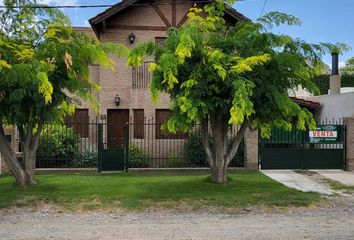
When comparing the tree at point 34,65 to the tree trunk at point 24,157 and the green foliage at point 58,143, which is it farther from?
the green foliage at point 58,143

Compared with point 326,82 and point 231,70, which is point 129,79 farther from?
point 326,82

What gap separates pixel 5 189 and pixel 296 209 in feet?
24.9

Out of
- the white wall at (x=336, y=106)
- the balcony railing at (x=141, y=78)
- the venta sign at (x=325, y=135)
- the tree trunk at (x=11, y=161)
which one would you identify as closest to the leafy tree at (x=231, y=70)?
the tree trunk at (x=11, y=161)

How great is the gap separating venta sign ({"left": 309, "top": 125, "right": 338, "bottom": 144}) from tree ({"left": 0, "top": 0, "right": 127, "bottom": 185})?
8.93 metres

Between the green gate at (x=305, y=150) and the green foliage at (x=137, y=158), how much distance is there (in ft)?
14.8

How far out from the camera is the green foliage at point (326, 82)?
35.3 meters

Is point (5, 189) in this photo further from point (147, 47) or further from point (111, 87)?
point (111, 87)

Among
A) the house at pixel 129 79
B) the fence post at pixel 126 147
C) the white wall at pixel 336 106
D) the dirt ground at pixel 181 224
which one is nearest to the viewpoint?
the dirt ground at pixel 181 224

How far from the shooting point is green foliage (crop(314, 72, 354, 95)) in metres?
35.3

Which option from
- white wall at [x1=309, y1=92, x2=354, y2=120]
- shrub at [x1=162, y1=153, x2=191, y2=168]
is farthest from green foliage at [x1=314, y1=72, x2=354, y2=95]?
shrub at [x1=162, y1=153, x2=191, y2=168]

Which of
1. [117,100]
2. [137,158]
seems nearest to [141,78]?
[117,100]

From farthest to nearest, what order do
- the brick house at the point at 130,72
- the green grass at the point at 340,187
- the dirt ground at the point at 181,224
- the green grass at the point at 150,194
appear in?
the brick house at the point at 130,72, the green grass at the point at 340,187, the green grass at the point at 150,194, the dirt ground at the point at 181,224

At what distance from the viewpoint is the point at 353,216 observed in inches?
379

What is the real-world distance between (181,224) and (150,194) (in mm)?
3043
